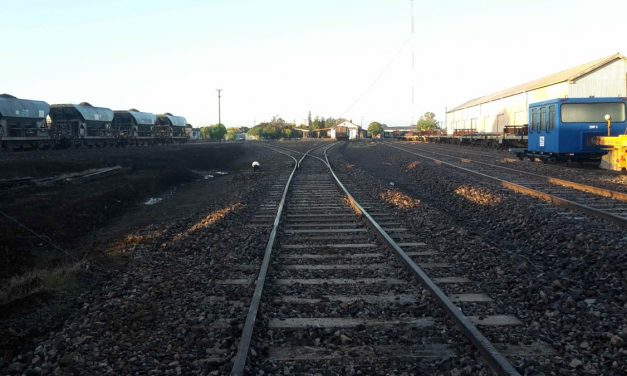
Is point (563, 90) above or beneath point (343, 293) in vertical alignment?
above

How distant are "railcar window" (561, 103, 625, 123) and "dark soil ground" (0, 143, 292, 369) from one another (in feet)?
36.2

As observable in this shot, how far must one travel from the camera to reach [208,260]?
7070 millimetres

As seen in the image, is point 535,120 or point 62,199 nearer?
point 62,199

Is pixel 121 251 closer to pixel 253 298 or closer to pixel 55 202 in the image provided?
pixel 253 298

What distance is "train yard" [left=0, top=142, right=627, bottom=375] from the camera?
388 cm

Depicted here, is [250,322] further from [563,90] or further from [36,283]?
[563,90]

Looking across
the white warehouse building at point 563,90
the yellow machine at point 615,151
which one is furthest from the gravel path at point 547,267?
the white warehouse building at point 563,90

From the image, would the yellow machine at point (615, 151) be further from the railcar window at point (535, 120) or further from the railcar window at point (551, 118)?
the railcar window at point (535, 120)

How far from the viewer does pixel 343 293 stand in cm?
541

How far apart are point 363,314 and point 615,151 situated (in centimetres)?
1461

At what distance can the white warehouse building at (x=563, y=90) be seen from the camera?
4022 centimetres

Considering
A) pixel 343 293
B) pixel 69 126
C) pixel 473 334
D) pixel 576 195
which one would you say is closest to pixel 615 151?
pixel 576 195

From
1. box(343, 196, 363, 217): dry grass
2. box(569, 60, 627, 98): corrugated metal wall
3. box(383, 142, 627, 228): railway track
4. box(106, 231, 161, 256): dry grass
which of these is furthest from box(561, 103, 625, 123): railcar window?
box(569, 60, 627, 98): corrugated metal wall

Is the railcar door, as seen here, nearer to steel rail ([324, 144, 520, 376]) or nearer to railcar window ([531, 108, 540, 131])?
railcar window ([531, 108, 540, 131])
